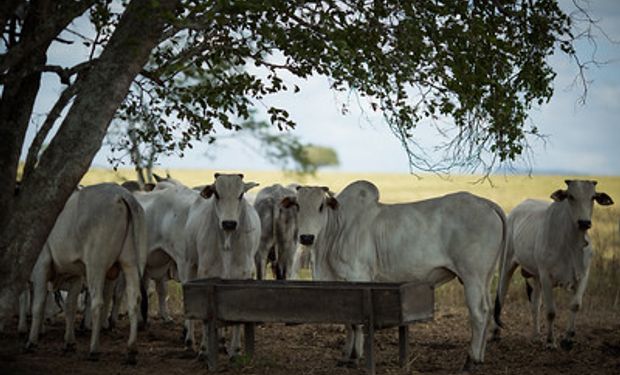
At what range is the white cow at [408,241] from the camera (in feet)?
36.8

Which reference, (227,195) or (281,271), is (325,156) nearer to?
(281,271)

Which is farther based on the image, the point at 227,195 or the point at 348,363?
the point at 227,195

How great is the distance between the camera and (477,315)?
1111 cm

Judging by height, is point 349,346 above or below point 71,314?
below

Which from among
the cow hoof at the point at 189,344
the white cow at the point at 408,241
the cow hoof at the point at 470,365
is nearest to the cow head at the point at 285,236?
the cow hoof at the point at 189,344

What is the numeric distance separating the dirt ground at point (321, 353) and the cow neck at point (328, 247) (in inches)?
38.9

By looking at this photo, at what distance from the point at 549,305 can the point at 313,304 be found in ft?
14.5

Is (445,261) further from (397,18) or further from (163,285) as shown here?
(163,285)

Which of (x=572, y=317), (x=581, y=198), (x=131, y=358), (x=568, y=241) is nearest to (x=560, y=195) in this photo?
(x=581, y=198)

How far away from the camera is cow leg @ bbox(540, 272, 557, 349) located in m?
13.2

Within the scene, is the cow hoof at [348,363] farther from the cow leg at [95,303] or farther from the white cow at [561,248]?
the cow leg at [95,303]

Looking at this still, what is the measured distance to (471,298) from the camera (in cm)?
1118

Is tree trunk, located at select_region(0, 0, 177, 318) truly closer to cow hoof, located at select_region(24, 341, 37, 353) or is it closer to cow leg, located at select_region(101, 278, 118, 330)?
cow hoof, located at select_region(24, 341, 37, 353)

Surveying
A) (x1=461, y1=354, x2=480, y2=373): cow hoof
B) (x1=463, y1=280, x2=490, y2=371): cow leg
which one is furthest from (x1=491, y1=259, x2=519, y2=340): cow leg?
(x1=461, y1=354, x2=480, y2=373): cow hoof
